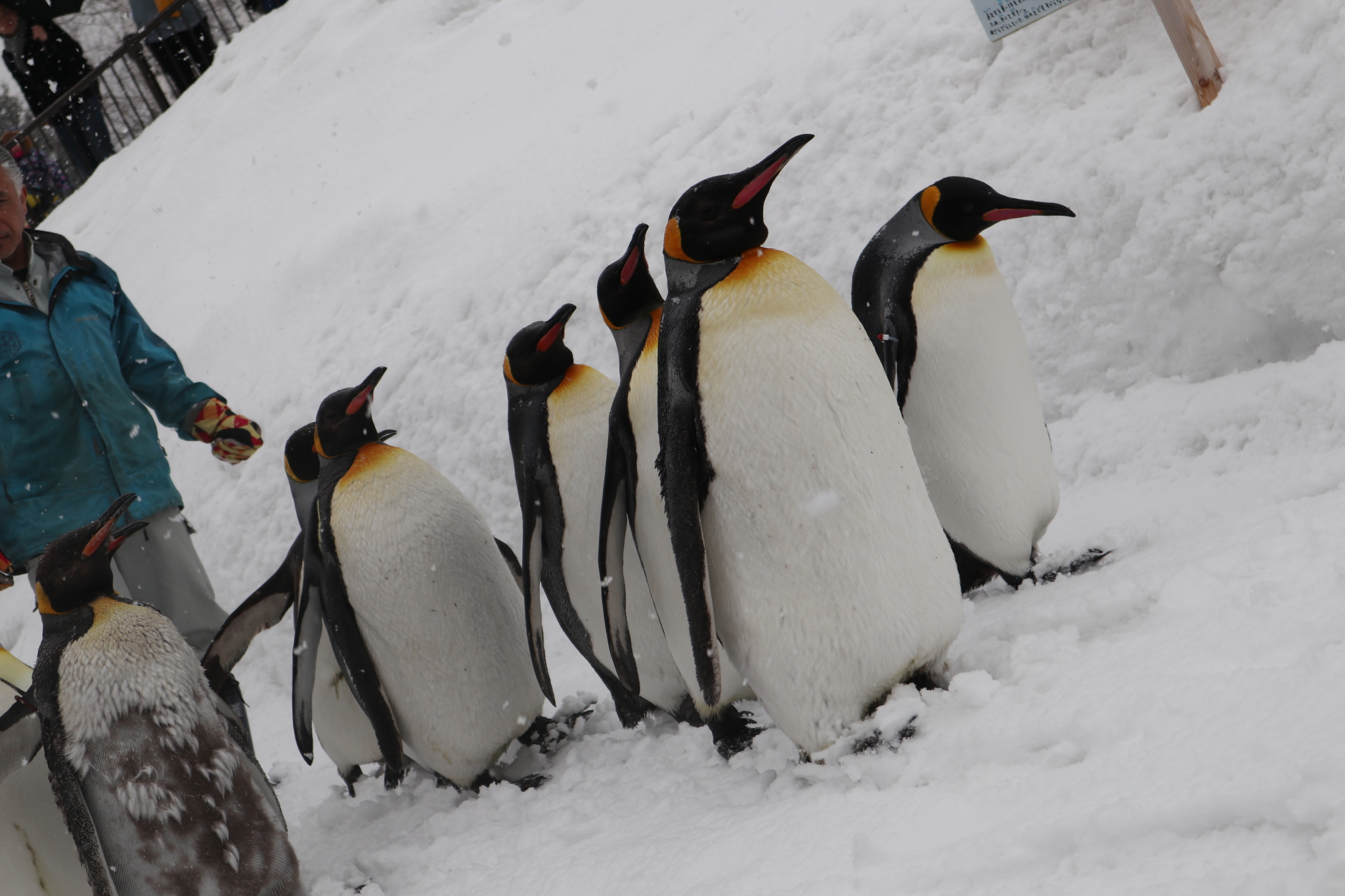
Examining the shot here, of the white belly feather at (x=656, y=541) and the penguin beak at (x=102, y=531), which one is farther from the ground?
the penguin beak at (x=102, y=531)

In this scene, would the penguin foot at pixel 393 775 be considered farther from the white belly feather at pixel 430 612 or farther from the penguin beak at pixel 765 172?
the penguin beak at pixel 765 172

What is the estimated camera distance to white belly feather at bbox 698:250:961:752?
4.78ft

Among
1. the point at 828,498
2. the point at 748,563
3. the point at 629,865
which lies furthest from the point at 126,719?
the point at 828,498

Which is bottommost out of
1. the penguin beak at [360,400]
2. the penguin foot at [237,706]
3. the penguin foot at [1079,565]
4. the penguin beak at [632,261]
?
the penguin foot at [1079,565]

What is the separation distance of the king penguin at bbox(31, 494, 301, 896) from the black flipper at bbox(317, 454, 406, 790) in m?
0.29

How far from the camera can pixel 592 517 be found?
1992mm

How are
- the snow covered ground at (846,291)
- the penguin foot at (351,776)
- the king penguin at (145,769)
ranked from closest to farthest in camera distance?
the snow covered ground at (846,291) < the king penguin at (145,769) < the penguin foot at (351,776)

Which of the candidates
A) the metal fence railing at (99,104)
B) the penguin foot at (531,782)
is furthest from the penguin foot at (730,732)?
the metal fence railing at (99,104)

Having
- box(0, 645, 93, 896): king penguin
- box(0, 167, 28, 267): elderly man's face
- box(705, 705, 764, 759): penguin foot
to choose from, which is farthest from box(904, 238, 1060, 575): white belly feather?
box(0, 167, 28, 267): elderly man's face

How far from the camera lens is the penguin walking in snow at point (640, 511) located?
170 centimetres

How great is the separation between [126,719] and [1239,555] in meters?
1.90

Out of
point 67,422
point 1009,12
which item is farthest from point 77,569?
point 1009,12

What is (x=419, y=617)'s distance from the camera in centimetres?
206

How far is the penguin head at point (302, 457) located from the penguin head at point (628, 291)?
3.02 ft
